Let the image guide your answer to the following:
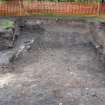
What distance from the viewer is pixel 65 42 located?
936 centimetres

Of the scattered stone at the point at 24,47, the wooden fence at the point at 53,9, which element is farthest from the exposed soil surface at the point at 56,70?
the wooden fence at the point at 53,9

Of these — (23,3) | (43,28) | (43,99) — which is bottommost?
(43,99)

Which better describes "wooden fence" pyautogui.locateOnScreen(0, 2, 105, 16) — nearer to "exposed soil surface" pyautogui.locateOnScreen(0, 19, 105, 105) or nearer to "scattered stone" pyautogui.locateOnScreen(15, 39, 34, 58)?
"exposed soil surface" pyautogui.locateOnScreen(0, 19, 105, 105)

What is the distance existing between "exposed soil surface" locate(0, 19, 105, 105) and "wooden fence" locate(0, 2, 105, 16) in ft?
1.21

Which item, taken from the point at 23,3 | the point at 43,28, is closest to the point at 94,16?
the point at 43,28

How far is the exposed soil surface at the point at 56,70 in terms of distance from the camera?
19.8 feet

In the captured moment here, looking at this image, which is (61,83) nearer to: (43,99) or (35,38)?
(43,99)

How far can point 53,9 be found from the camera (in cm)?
1055

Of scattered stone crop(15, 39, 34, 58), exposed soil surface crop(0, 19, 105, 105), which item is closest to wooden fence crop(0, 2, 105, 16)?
exposed soil surface crop(0, 19, 105, 105)

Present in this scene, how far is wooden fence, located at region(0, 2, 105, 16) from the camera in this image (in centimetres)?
1053

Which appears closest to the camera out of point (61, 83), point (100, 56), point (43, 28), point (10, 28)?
point (61, 83)

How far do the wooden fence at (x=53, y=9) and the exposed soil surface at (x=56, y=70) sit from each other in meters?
0.37

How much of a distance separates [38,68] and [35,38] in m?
2.15

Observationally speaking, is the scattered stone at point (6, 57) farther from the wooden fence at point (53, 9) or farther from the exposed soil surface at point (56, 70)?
the wooden fence at point (53, 9)
